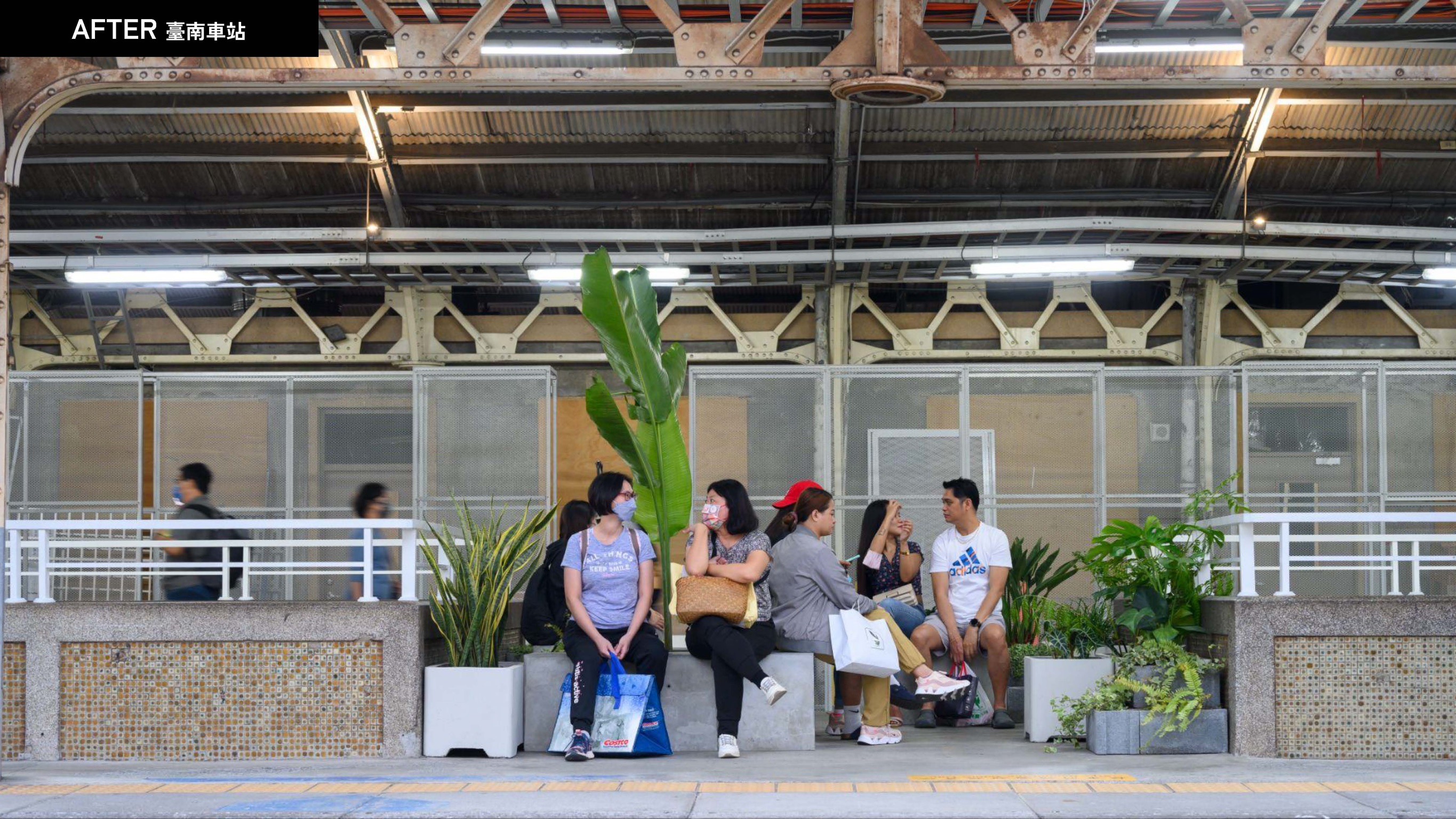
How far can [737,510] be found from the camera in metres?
8.07

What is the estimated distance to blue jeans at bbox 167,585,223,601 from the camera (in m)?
9.23

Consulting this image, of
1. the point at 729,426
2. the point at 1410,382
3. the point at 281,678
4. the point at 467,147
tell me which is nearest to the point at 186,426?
the point at 467,147

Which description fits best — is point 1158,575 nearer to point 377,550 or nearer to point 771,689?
point 771,689

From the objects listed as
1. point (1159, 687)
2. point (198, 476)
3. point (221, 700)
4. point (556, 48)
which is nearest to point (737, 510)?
point (1159, 687)

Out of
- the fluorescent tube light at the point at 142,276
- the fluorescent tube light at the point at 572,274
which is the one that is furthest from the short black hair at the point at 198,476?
the fluorescent tube light at the point at 572,274

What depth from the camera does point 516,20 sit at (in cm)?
1232

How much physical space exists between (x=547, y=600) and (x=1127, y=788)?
348 centimetres

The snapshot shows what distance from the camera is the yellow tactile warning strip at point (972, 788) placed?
655cm

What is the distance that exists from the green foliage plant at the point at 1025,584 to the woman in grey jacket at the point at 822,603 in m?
1.08

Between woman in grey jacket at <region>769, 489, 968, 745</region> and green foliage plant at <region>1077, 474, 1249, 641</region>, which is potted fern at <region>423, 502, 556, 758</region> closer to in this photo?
woman in grey jacket at <region>769, 489, 968, 745</region>

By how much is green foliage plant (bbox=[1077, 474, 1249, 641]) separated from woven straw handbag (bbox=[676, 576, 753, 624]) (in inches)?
79.8

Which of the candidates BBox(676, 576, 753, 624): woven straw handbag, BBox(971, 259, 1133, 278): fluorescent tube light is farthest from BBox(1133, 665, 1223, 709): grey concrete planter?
BBox(971, 259, 1133, 278): fluorescent tube light

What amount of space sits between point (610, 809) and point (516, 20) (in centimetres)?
794

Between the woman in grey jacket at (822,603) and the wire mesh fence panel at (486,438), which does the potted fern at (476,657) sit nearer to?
the woman in grey jacket at (822,603)
